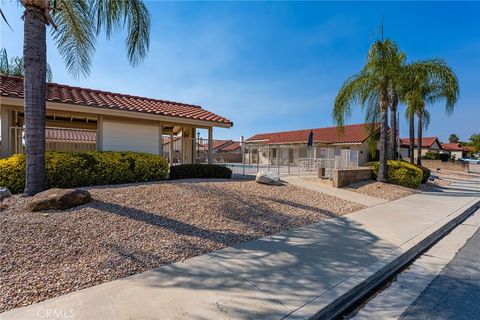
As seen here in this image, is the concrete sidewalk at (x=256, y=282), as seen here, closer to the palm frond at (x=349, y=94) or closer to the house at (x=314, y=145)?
the palm frond at (x=349, y=94)

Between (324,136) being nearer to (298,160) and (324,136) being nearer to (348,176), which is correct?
(298,160)

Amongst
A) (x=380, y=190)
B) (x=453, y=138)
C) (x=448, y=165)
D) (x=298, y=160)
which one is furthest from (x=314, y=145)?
(x=453, y=138)

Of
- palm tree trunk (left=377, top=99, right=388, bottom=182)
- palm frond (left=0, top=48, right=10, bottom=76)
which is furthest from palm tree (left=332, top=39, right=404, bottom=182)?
palm frond (left=0, top=48, right=10, bottom=76)

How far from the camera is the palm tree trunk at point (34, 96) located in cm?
576

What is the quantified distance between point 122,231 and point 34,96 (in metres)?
3.69

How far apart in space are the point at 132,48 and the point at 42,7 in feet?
6.64

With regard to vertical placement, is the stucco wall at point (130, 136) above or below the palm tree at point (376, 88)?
below

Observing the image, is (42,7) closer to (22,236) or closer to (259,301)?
(22,236)

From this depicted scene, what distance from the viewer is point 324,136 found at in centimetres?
3291

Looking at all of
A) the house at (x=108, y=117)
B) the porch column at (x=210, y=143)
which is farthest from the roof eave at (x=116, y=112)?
the porch column at (x=210, y=143)

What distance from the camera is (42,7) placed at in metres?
5.88

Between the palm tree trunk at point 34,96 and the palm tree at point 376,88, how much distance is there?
12.3 meters

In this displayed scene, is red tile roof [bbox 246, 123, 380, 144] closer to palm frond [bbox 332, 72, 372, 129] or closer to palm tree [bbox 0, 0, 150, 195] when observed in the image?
palm frond [bbox 332, 72, 372, 129]

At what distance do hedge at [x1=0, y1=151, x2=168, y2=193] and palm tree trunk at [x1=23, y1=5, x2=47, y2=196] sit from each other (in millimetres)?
1131
